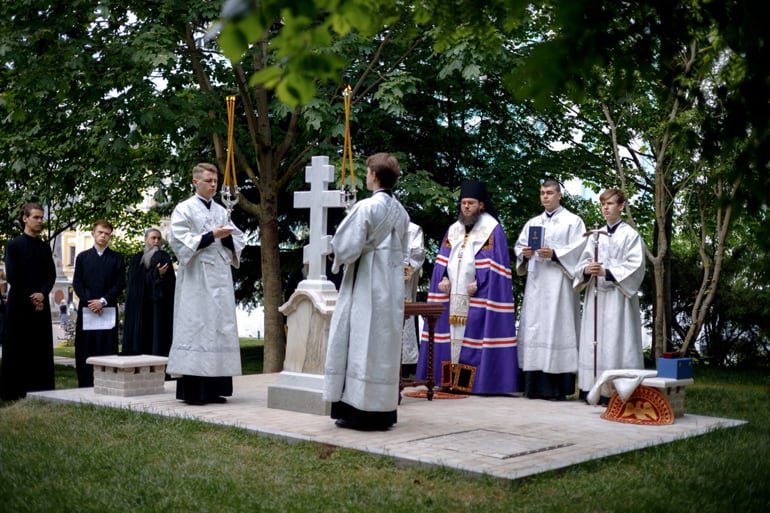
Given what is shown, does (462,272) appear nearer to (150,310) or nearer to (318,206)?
(318,206)

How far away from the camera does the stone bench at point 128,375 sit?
8.55m

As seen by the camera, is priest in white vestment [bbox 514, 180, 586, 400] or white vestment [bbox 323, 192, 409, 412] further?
priest in white vestment [bbox 514, 180, 586, 400]

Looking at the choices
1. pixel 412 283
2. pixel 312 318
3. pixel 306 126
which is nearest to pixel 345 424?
pixel 312 318

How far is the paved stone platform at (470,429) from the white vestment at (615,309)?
525mm

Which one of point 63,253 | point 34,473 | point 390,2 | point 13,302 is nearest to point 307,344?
point 34,473

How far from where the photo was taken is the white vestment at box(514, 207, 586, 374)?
9.30 meters

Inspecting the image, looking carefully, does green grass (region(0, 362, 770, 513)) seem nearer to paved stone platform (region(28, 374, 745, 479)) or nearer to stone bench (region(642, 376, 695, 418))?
paved stone platform (region(28, 374, 745, 479))

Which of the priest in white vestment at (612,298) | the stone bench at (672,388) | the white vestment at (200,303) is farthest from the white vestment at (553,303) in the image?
the white vestment at (200,303)

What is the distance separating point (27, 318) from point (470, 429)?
16.4 ft

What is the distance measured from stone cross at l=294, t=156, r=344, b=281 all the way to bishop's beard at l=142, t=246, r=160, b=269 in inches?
151

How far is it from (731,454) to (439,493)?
2.55 m

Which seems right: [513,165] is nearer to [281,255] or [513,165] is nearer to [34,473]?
[281,255]

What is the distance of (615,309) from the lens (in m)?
8.80

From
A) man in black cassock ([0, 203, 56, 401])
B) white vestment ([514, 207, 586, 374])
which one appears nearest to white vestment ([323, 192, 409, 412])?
white vestment ([514, 207, 586, 374])
